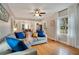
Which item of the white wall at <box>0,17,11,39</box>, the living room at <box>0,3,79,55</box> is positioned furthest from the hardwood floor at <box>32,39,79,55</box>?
the white wall at <box>0,17,11,39</box>

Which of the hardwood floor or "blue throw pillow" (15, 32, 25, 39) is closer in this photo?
the hardwood floor

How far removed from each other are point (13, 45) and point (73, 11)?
2.80 metres

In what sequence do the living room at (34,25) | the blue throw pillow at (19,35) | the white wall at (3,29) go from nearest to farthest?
the white wall at (3,29)
the living room at (34,25)
the blue throw pillow at (19,35)

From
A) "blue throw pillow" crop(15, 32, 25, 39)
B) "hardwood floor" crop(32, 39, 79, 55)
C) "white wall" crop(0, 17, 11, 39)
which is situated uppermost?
"white wall" crop(0, 17, 11, 39)

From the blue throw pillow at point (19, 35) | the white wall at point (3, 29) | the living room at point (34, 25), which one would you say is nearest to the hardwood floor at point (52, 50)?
the living room at point (34, 25)

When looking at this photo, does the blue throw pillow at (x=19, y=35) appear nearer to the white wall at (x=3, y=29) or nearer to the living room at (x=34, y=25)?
the living room at (x=34, y=25)

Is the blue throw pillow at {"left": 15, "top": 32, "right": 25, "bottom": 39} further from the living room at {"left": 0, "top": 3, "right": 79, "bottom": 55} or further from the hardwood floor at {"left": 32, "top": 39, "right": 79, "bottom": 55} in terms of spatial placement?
the hardwood floor at {"left": 32, "top": 39, "right": 79, "bottom": 55}

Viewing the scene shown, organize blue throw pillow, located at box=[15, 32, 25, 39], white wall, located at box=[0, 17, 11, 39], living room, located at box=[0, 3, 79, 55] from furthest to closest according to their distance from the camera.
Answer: blue throw pillow, located at box=[15, 32, 25, 39] < living room, located at box=[0, 3, 79, 55] < white wall, located at box=[0, 17, 11, 39]

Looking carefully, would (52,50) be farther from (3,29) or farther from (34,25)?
(3,29)

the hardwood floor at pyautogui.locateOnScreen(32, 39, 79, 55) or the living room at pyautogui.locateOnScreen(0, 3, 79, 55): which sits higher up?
the living room at pyautogui.locateOnScreen(0, 3, 79, 55)

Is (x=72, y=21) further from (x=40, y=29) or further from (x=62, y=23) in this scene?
(x=40, y=29)

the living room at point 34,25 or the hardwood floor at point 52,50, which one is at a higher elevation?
the living room at point 34,25
